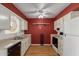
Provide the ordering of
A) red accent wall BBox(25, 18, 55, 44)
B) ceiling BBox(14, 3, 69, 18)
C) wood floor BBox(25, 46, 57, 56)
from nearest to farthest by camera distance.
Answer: ceiling BBox(14, 3, 69, 18) < wood floor BBox(25, 46, 57, 56) < red accent wall BBox(25, 18, 55, 44)

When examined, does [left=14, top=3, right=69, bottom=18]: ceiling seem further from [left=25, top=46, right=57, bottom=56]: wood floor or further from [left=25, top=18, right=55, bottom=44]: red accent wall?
[left=25, top=18, right=55, bottom=44]: red accent wall

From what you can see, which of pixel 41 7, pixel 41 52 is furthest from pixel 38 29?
pixel 41 7

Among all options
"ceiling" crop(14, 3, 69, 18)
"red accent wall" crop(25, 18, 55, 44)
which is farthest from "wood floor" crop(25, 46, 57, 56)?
"red accent wall" crop(25, 18, 55, 44)

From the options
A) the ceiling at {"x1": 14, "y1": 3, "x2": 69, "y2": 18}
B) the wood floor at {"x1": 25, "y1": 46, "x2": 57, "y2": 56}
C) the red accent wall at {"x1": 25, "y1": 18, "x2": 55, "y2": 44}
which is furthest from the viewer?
the red accent wall at {"x1": 25, "y1": 18, "x2": 55, "y2": 44}

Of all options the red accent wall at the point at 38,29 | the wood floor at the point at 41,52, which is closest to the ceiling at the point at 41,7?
the wood floor at the point at 41,52

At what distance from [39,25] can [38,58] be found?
30.5 feet

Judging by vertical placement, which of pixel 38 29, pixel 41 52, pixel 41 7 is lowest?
pixel 41 52

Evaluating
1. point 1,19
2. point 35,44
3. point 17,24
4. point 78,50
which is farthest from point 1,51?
point 35,44

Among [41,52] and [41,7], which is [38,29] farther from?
[41,7]

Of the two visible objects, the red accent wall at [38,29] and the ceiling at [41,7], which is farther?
the red accent wall at [38,29]

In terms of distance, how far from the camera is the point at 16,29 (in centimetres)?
616

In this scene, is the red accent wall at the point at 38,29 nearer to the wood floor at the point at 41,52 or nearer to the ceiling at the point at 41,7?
the wood floor at the point at 41,52

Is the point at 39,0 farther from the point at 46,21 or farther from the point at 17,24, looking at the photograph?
the point at 46,21

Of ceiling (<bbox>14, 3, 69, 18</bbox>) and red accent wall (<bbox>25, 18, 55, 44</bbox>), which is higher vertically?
ceiling (<bbox>14, 3, 69, 18</bbox>)
